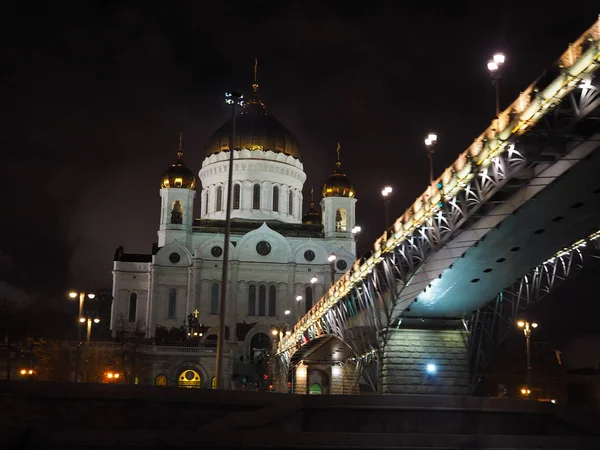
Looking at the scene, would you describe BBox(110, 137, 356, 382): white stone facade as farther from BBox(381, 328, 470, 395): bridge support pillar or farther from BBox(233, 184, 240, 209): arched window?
BBox(381, 328, 470, 395): bridge support pillar

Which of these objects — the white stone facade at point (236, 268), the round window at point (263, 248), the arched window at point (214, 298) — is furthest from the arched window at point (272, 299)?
the arched window at point (214, 298)

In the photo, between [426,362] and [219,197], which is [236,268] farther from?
[426,362]

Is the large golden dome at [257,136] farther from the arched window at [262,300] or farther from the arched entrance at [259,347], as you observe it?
the arched entrance at [259,347]

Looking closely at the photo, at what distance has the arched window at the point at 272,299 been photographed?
296ft

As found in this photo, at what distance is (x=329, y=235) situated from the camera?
315ft

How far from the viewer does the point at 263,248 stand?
302ft

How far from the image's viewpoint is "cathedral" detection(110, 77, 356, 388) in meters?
84.1

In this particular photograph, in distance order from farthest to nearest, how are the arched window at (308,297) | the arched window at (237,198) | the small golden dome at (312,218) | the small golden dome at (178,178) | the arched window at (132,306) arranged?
the small golden dome at (312,218) → the arched window at (237,198) → the small golden dome at (178,178) → the arched window at (308,297) → the arched window at (132,306)

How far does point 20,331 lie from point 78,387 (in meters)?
31.2

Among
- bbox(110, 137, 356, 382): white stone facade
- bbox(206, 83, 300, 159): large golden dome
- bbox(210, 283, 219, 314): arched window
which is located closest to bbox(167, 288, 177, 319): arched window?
bbox(110, 137, 356, 382): white stone facade

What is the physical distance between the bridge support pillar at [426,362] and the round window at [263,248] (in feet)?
151

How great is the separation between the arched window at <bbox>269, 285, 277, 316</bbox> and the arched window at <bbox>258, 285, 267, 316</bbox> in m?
0.56

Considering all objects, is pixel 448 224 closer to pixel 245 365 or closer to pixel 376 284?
pixel 376 284

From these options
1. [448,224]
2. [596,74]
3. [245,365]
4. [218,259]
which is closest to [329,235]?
[218,259]
